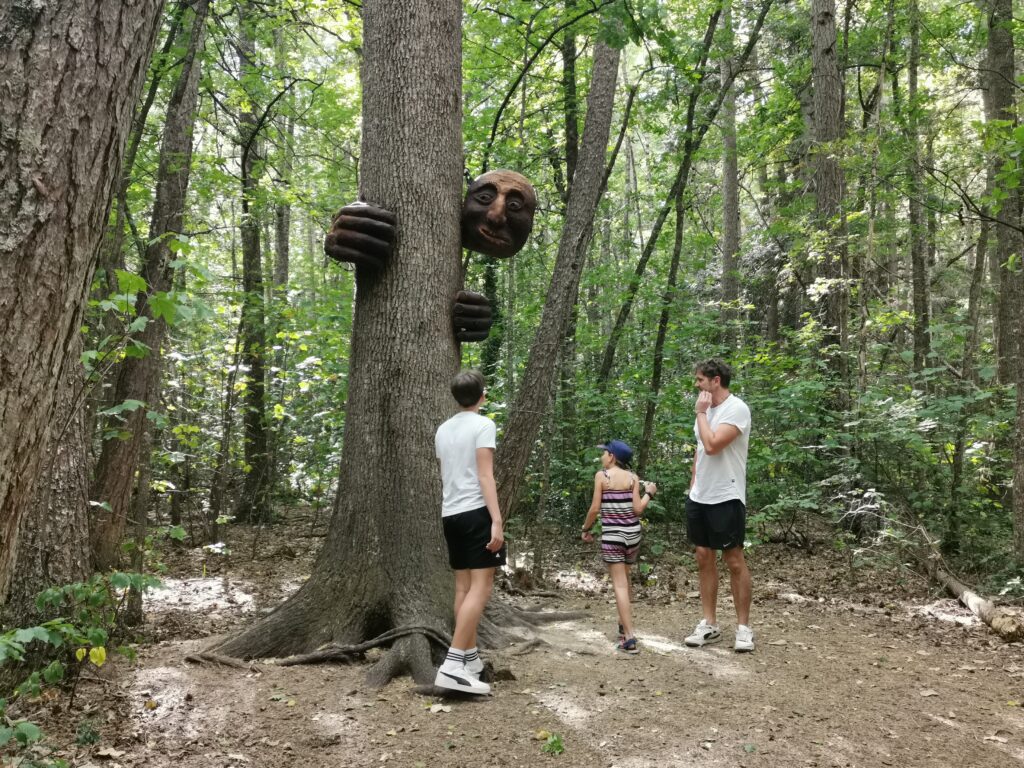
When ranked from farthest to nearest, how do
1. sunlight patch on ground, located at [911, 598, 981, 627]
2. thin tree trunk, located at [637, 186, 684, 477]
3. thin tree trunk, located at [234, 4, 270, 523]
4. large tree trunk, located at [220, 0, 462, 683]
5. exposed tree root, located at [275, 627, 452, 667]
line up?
thin tree trunk, located at [637, 186, 684, 477]
thin tree trunk, located at [234, 4, 270, 523]
sunlight patch on ground, located at [911, 598, 981, 627]
large tree trunk, located at [220, 0, 462, 683]
exposed tree root, located at [275, 627, 452, 667]

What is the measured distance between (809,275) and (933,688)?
10.9 metres

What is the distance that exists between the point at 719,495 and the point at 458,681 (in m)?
2.44

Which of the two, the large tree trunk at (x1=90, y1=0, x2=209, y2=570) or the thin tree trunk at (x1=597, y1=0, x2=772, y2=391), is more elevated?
the thin tree trunk at (x1=597, y1=0, x2=772, y2=391)

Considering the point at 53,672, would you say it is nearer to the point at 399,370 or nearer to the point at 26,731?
the point at 26,731

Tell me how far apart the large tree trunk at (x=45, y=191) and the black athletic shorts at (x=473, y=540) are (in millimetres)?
2561

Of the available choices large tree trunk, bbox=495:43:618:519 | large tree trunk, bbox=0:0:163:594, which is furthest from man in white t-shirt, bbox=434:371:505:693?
large tree trunk, bbox=495:43:618:519

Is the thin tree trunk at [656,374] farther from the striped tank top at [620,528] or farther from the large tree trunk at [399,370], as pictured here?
the large tree trunk at [399,370]

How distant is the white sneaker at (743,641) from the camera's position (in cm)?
522

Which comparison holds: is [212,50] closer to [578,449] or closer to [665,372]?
[578,449]

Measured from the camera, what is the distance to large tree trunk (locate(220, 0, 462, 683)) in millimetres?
4586

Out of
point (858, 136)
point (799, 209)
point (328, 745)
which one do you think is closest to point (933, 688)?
point (328, 745)

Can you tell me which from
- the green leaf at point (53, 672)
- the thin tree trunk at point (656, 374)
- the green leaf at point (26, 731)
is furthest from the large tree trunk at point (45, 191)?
the thin tree trunk at point (656, 374)

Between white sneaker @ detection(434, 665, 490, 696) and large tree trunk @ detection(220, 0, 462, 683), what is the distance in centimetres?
40

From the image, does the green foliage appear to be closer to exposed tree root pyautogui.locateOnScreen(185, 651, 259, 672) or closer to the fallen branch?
exposed tree root pyautogui.locateOnScreen(185, 651, 259, 672)
